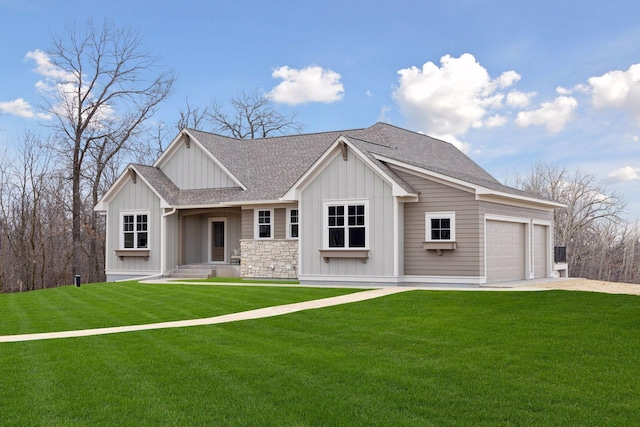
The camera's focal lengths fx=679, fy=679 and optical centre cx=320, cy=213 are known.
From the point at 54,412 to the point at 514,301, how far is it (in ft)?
35.1

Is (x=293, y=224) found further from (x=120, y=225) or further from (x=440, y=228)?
(x=120, y=225)

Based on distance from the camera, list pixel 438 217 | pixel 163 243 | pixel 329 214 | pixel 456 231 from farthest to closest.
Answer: pixel 163 243
pixel 329 214
pixel 438 217
pixel 456 231

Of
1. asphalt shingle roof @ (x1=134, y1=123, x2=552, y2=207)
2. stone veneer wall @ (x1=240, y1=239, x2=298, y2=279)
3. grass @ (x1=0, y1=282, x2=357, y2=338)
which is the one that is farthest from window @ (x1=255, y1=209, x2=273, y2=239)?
grass @ (x1=0, y1=282, x2=357, y2=338)

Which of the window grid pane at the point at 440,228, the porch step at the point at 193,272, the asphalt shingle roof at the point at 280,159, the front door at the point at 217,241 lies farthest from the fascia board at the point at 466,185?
the front door at the point at 217,241

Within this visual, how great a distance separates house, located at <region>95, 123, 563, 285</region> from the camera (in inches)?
849

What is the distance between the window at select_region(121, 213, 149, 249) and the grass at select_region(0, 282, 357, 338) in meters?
5.76

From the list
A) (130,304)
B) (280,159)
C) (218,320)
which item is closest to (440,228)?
(218,320)

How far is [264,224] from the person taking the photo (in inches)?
1024

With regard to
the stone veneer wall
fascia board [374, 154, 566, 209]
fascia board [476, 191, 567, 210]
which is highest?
fascia board [374, 154, 566, 209]

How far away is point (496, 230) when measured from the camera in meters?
22.8

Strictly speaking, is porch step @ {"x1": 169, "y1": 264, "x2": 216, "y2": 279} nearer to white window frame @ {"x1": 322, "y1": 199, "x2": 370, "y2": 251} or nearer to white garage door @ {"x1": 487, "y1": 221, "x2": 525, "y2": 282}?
white window frame @ {"x1": 322, "y1": 199, "x2": 370, "y2": 251}

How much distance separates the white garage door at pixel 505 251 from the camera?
882 inches

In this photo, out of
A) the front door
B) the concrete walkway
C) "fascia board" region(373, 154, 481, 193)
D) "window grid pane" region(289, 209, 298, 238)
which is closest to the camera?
the concrete walkway

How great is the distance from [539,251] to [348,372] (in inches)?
758
